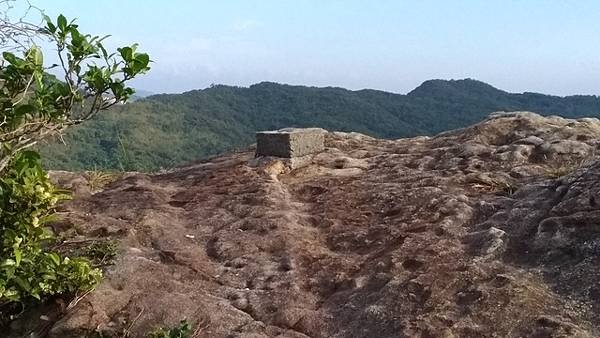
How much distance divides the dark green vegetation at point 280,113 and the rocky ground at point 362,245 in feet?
90.3

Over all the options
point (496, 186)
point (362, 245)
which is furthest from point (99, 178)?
point (496, 186)

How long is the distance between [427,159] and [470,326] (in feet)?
10.5

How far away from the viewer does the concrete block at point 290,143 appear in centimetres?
711

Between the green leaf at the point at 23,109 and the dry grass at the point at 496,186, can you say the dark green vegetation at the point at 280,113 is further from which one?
the green leaf at the point at 23,109

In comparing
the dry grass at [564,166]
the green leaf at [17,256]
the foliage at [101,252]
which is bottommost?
the foliage at [101,252]

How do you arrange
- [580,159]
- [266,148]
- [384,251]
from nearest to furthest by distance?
[384,251], [580,159], [266,148]

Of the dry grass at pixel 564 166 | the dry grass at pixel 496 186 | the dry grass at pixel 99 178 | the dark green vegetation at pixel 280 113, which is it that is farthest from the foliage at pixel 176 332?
the dark green vegetation at pixel 280 113

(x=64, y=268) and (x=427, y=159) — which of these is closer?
(x=64, y=268)

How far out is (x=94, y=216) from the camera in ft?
17.8

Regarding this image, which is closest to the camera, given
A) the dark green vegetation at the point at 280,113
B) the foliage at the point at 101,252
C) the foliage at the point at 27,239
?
the foliage at the point at 27,239

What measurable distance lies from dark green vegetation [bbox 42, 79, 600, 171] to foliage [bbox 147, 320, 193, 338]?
29.6 meters

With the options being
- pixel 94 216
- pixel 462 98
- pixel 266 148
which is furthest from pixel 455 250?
pixel 462 98

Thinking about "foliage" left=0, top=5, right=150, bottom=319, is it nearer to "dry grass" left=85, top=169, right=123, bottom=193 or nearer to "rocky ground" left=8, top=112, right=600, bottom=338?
"rocky ground" left=8, top=112, right=600, bottom=338

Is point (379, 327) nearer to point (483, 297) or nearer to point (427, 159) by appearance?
point (483, 297)
